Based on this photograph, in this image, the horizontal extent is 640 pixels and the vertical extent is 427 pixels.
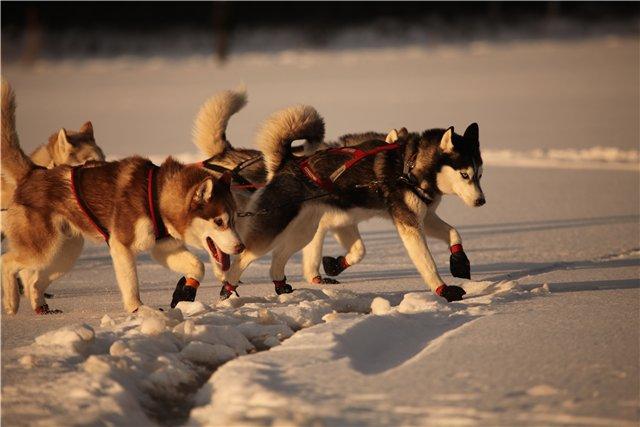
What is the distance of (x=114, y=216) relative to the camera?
20.1 ft

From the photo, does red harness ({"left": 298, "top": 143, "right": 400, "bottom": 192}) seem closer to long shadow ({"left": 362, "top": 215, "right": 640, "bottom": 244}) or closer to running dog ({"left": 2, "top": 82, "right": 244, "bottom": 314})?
running dog ({"left": 2, "top": 82, "right": 244, "bottom": 314})

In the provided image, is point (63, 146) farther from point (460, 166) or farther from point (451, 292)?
point (451, 292)

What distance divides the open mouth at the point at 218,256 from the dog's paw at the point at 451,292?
1458mm

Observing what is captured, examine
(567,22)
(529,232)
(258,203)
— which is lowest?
(529,232)

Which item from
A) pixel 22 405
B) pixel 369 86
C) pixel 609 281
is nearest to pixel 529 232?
pixel 609 281

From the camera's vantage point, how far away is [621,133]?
16.7m

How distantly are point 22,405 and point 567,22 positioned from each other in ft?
122

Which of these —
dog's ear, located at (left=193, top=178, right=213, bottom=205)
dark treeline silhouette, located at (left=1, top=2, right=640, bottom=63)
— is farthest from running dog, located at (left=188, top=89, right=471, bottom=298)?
dark treeline silhouette, located at (left=1, top=2, right=640, bottom=63)

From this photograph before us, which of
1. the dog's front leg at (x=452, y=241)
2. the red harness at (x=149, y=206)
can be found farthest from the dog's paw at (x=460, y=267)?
the red harness at (x=149, y=206)

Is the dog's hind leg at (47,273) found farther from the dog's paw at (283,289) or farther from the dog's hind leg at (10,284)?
the dog's paw at (283,289)

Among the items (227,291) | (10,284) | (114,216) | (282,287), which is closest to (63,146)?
(10,284)

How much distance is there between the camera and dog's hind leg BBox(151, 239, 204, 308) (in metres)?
6.25

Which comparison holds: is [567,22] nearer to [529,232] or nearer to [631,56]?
[631,56]

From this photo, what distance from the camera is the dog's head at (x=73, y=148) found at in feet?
25.5
